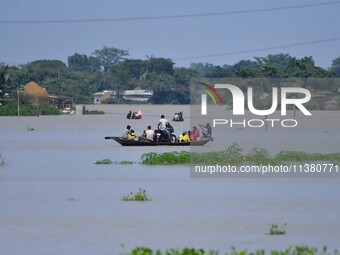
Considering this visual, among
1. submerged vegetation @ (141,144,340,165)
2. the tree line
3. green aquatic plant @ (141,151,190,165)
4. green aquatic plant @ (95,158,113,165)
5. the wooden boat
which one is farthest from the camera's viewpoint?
the tree line

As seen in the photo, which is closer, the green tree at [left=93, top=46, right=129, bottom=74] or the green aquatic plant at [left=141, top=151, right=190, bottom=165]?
the green aquatic plant at [left=141, top=151, right=190, bottom=165]

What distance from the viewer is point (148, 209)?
2041 centimetres

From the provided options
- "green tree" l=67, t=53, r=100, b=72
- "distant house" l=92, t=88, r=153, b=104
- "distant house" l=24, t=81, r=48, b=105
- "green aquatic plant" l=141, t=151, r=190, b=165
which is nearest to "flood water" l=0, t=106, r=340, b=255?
"green aquatic plant" l=141, t=151, r=190, b=165

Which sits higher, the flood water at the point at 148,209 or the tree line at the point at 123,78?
the tree line at the point at 123,78

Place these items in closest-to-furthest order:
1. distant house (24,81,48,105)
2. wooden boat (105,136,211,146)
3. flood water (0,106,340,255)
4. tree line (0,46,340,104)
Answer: flood water (0,106,340,255), wooden boat (105,136,211,146), distant house (24,81,48,105), tree line (0,46,340,104)

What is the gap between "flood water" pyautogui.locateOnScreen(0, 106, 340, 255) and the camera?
16469 millimetres

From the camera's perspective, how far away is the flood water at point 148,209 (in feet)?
54.0

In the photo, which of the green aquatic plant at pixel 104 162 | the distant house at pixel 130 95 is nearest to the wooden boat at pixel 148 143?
the green aquatic plant at pixel 104 162

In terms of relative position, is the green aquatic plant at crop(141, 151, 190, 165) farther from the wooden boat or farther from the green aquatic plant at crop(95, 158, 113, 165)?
the wooden boat

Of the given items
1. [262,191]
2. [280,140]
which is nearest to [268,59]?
[280,140]

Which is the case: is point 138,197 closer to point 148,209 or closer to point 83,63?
point 148,209

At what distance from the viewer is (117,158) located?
116ft

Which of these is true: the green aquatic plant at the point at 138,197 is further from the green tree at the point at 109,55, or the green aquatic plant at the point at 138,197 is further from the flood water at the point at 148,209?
the green tree at the point at 109,55

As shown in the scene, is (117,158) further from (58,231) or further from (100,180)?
(58,231)
